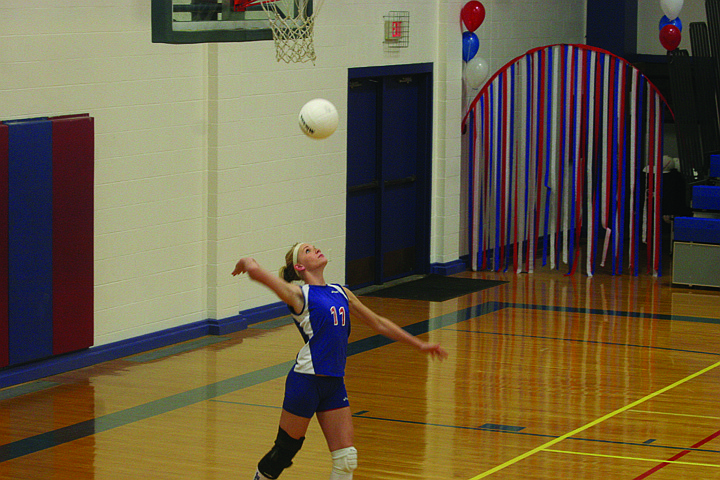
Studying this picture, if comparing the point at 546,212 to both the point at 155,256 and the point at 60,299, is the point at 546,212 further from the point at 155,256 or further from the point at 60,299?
the point at 60,299

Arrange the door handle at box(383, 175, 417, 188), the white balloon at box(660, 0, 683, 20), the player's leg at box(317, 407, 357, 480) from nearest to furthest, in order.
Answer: the player's leg at box(317, 407, 357, 480), the door handle at box(383, 175, 417, 188), the white balloon at box(660, 0, 683, 20)

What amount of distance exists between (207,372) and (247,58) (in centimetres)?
305

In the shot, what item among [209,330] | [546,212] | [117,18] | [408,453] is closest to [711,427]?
[408,453]

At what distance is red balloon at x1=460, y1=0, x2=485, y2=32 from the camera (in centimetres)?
1323

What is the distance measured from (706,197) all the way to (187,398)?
23.7 ft

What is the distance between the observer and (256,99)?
10.5 meters

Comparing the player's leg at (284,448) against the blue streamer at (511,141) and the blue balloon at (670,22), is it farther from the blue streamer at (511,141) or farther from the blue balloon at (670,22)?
the blue balloon at (670,22)

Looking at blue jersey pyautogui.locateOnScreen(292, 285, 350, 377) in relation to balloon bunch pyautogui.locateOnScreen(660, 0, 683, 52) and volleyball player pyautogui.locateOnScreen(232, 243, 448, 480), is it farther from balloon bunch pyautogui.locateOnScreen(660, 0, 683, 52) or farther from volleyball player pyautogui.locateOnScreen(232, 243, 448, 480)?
balloon bunch pyautogui.locateOnScreen(660, 0, 683, 52)

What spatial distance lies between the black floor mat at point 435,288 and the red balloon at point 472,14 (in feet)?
9.95

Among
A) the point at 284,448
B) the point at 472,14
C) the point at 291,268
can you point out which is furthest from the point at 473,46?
the point at 284,448

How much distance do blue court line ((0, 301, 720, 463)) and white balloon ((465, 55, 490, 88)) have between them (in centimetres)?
348

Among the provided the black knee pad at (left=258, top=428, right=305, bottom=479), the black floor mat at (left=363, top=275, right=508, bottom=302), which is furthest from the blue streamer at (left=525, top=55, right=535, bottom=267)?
the black knee pad at (left=258, top=428, right=305, bottom=479)

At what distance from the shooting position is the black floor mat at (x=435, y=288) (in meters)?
12.3

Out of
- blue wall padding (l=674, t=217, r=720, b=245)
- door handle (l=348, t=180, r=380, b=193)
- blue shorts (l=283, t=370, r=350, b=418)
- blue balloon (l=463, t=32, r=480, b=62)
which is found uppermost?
blue balloon (l=463, t=32, r=480, b=62)
